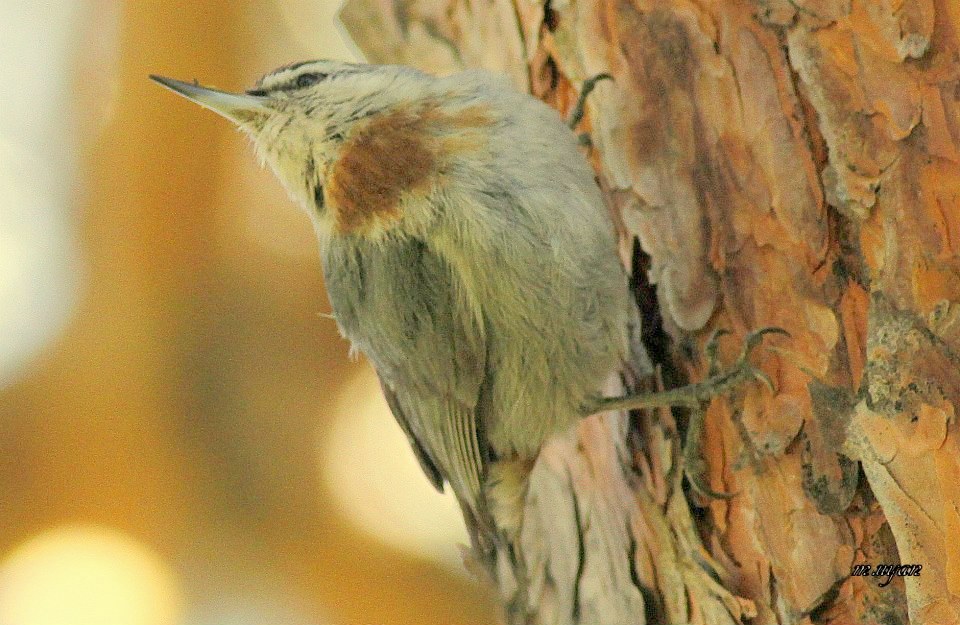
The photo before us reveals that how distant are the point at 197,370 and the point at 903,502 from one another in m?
1.47

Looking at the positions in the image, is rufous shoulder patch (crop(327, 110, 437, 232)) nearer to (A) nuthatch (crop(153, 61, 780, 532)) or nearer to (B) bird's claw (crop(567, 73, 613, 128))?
(A) nuthatch (crop(153, 61, 780, 532))

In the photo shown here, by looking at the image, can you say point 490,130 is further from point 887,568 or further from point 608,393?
point 887,568

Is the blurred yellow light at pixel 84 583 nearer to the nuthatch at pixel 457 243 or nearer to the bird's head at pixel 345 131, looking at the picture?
the nuthatch at pixel 457 243

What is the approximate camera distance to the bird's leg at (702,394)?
115 cm

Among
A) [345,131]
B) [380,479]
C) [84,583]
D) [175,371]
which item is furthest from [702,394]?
[84,583]

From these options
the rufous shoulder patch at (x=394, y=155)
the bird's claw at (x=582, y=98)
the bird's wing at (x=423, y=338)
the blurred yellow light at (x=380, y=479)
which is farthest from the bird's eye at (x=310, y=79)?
the blurred yellow light at (x=380, y=479)

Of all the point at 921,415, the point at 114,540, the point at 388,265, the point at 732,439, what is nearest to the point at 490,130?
the point at 388,265

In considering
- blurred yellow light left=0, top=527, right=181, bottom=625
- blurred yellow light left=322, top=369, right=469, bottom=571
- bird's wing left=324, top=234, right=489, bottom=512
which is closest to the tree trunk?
bird's wing left=324, top=234, right=489, bottom=512

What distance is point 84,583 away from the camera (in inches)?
72.6

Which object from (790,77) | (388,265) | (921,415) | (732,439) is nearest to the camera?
(921,415)

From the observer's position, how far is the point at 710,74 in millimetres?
1190

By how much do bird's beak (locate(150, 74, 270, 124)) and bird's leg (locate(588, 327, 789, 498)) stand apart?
0.73 metres

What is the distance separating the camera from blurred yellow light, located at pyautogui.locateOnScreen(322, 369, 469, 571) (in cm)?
181

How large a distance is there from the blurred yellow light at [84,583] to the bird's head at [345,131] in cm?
95
